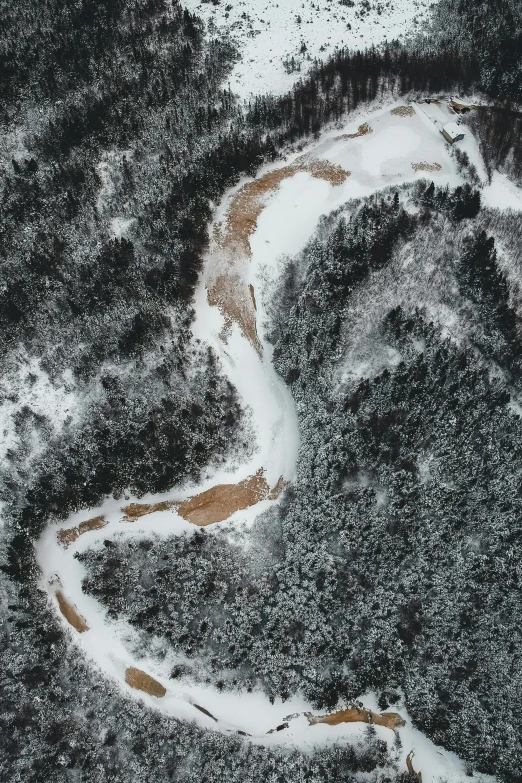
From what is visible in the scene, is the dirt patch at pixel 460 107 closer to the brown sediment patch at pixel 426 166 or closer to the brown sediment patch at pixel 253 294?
the brown sediment patch at pixel 426 166

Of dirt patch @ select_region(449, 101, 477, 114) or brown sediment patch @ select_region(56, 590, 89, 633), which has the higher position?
dirt patch @ select_region(449, 101, 477, 114)

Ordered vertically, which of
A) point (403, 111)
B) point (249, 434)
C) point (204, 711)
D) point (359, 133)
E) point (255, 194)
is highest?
point (403, 111)

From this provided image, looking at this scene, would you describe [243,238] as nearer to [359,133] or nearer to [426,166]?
[359,133]

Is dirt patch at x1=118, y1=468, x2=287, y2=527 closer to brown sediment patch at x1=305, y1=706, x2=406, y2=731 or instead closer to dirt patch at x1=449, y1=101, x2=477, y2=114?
brown sediment patch at x1=305, y1=706, x2=406, y2=731

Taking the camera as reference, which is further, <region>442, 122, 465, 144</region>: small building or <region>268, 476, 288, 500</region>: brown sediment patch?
<region>442, 122, 465, 144</region>: small building

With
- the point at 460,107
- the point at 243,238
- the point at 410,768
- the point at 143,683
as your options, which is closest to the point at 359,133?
the point at 460,107

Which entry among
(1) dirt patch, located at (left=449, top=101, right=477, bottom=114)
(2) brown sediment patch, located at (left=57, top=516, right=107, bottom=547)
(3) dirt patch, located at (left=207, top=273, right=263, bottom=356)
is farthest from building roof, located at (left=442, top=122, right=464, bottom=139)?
(2) brown sediment patch, located at (left=57, top=516, right=107, bottom=547)
